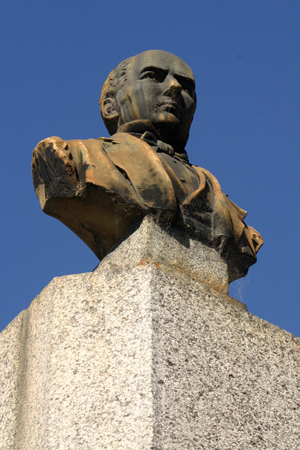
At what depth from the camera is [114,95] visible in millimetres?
5676

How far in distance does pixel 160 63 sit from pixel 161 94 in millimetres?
252

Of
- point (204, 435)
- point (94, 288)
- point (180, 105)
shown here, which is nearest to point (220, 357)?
point (204, 435)

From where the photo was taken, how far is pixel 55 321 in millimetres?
4273

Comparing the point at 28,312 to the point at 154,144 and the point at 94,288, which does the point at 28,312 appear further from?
the point at 154,144

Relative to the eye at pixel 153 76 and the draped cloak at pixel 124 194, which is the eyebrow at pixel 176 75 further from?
the draped cloak at pixel 124 194

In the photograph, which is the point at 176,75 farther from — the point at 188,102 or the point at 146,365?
the point at 146,365

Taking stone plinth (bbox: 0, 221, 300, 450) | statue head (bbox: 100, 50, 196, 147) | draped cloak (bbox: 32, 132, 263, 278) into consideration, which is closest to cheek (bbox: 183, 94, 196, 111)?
statue head (bbox: 100, 50, 196, 147)

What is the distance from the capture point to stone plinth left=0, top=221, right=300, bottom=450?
3.81m

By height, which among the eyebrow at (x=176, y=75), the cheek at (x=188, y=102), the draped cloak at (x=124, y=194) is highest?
the eyebrow at (x=176, y=75)

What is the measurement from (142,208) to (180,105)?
1.17 meters

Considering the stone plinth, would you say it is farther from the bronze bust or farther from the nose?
the nose

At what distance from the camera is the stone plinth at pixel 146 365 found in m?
3.81

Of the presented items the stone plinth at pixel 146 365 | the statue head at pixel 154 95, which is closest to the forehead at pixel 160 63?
the statue head at pixel 154 95

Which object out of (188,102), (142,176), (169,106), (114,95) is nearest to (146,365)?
(142,176)
